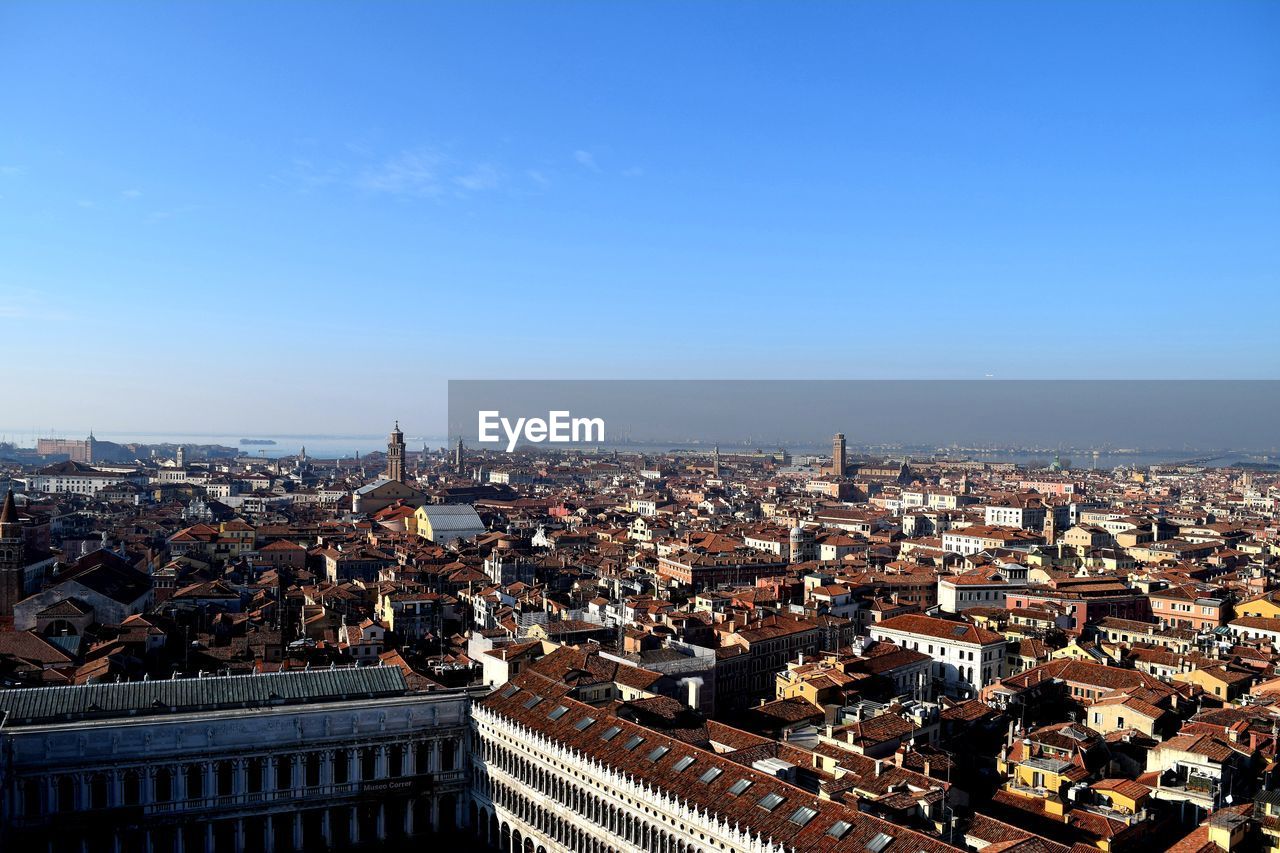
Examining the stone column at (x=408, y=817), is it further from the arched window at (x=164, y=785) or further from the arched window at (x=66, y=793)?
the arched window at (x=66, y=793)

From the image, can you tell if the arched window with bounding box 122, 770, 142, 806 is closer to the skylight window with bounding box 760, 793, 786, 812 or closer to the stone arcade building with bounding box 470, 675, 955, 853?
the stone arcade building with bounding box 470, 675, 955, 853

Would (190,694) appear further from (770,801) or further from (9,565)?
(9,565)

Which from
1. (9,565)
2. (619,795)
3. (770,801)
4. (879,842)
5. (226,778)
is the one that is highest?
(879,842)

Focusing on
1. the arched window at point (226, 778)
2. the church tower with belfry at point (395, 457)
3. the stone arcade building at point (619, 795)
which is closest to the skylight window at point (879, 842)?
the stone arcade building at point (619, 795)

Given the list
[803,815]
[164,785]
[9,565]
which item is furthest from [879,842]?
[9,565]

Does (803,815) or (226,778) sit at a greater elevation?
(803,815)

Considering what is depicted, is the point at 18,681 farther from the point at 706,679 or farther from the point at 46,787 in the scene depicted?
the point at 706,679
